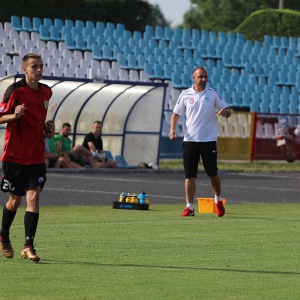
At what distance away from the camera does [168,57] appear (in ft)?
150

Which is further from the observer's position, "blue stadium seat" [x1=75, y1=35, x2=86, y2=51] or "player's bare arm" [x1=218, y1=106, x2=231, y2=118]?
"blue stadium seat" [x1=75, y1=35, x2=86, y2=51]

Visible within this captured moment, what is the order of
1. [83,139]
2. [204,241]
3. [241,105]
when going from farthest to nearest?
[241,105] < [83,139] < [204,241]

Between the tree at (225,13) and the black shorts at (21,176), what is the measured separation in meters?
82.8

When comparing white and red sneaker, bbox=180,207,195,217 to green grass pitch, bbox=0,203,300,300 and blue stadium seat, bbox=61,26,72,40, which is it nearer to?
green grass pitch, bbox=0,203,300,300

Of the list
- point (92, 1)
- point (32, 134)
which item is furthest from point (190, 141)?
Result: point (92, 1)

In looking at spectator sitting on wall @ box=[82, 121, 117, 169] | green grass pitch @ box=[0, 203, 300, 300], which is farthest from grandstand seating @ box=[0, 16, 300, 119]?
green grass pitch @ box=[0, 203, 300, 300]

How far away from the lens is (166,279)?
30.7 ft

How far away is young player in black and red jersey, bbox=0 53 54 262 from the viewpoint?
10555 mm

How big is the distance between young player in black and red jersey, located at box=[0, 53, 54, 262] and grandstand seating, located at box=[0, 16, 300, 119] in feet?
90.4

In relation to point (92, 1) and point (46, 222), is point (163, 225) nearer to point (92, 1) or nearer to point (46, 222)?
point (46, 222)

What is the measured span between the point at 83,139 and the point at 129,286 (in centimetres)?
2298

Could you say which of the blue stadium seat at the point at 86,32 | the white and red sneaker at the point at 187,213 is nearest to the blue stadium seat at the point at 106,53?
the blue stadium seat at the point at 86,32

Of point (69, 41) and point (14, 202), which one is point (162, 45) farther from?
point (14, 202)

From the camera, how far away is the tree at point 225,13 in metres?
99.1
